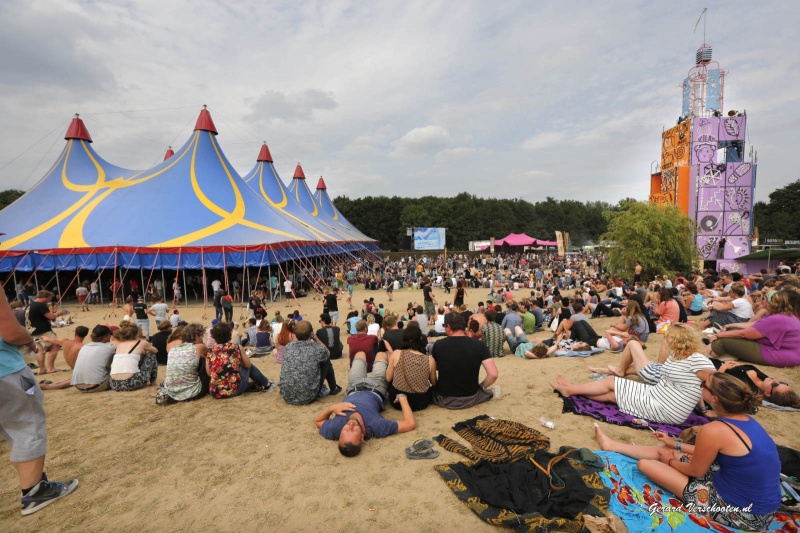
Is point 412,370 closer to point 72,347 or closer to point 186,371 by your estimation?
point 186,371

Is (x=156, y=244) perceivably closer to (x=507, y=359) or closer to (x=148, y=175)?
(x=148, y=175)

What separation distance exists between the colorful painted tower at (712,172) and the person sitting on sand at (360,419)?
28.5 meters

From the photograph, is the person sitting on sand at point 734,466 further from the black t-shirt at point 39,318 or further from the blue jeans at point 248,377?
the black t-shirt at point 39,318

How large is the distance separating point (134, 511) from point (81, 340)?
3.75 m

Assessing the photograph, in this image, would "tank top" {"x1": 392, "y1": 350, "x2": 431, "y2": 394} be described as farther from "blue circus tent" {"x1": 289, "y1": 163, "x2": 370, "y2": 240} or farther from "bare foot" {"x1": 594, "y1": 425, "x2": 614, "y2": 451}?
"blue circus tent" {"x1": 289, "y1": 163, "x2": 370, "y2": 240}

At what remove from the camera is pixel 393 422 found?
3.37 meters

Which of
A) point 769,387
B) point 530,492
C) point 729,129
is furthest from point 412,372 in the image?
point 729,129

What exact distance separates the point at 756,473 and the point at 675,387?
127cm

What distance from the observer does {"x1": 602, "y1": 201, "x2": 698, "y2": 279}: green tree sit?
17.9 m

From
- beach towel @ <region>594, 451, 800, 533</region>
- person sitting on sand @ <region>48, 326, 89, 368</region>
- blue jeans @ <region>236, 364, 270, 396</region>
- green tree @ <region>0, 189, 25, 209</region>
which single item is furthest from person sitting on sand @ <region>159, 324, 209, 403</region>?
green tree @ <region>0, 189, 25, 209</region>

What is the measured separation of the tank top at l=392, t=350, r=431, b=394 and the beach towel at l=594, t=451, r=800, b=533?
1.63 meters

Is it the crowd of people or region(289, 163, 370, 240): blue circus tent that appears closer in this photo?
the crowd of people

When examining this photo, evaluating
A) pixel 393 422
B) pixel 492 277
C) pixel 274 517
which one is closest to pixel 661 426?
pixel 393 422

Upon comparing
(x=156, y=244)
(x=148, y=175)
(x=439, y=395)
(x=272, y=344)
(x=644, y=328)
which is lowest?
(x=272, y=344)
